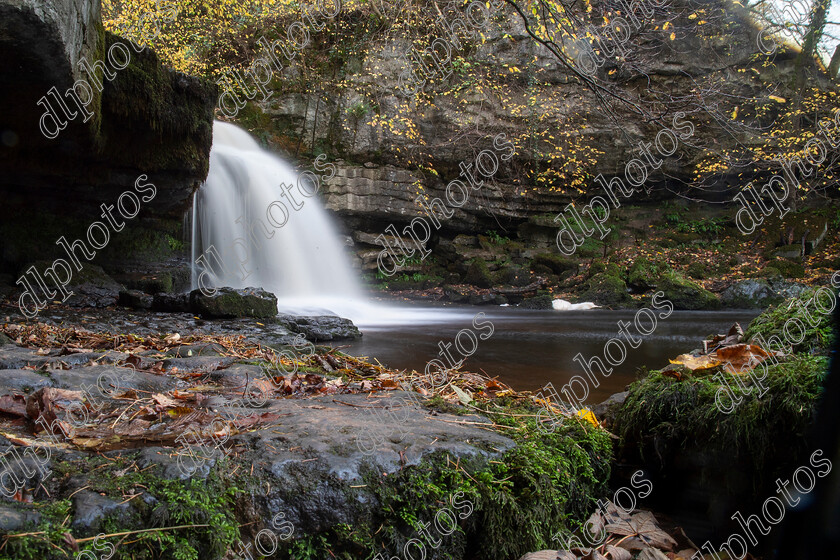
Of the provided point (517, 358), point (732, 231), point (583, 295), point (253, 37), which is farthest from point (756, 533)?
point (732, 231)

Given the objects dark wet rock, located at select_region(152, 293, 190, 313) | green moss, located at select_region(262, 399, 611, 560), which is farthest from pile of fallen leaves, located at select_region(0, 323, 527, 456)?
dark wet rock, located at select_region(152, 293, 190, 313)

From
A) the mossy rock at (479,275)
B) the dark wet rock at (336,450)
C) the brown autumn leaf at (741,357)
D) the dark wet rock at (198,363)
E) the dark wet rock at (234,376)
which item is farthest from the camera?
the mossy rock at (479,275)

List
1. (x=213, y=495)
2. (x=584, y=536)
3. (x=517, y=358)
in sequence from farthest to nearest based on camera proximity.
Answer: (x=517, y=358) → (x=584, y=536) → (x=213, y=495)

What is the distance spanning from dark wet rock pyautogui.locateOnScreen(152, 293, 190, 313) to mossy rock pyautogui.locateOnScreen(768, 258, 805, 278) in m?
17.5

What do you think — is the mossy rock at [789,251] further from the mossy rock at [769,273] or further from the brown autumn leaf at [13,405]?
the brown autumn leaf at [13,405]

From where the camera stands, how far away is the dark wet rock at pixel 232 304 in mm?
7309

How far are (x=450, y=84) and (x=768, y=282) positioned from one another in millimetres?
12138

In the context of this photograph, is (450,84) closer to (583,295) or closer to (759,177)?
(583,295)

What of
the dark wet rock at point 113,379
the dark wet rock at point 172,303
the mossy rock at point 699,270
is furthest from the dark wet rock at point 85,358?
the mossy rock at point 699,270

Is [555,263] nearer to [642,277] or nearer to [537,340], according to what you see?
[642,277]

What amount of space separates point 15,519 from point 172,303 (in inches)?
286

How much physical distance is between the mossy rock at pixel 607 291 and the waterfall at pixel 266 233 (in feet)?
23.9

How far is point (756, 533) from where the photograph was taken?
1.74 m

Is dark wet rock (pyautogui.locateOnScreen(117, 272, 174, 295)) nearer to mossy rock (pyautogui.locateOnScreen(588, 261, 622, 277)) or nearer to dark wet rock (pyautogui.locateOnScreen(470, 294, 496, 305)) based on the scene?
dark wet rock (pyautogui.locateOnScreen(470, 294, 496, 305))
